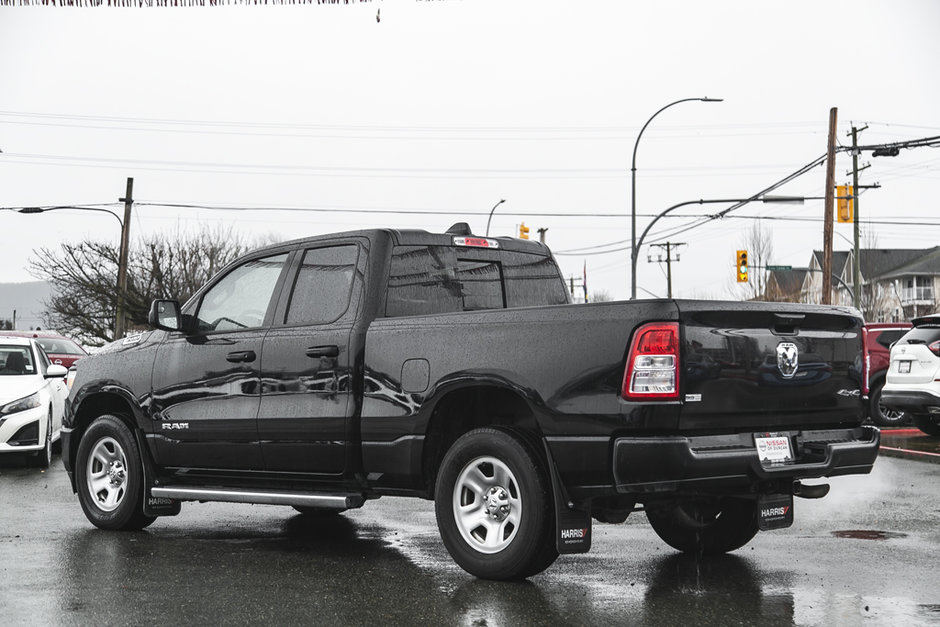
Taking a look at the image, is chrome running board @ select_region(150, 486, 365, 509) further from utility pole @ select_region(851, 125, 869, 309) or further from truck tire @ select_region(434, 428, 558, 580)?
utility pole @ select_region(851, 125, 869, 309)

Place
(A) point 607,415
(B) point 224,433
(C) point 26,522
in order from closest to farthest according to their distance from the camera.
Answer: (A) point 607,415 < (B) point 224,433 < (C) point 26,522

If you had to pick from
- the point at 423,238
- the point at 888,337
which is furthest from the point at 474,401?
the point at 888,337

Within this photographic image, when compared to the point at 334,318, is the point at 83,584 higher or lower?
lower

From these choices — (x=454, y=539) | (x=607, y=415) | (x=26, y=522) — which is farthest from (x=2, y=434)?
(x=607, y=415)

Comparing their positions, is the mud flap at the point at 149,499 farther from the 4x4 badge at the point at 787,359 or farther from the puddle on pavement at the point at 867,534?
the puddle on pavement at the point at 867,534

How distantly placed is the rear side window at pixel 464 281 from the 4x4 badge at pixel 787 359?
2125mm

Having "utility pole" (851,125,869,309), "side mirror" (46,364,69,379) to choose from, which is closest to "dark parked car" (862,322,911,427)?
"side mirror" (46,364,69,379)

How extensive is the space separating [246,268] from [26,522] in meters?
2.69

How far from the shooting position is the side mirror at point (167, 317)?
318 inches

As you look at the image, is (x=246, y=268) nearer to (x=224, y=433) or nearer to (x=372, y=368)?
(x=224, y=433)

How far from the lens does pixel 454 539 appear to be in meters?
6.45

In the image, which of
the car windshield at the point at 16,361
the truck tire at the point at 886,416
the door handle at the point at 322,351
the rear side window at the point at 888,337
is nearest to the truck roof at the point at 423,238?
the door handle at the point at 322,351

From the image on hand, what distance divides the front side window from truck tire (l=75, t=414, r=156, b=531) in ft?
3.56

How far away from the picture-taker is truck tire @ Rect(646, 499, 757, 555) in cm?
727
